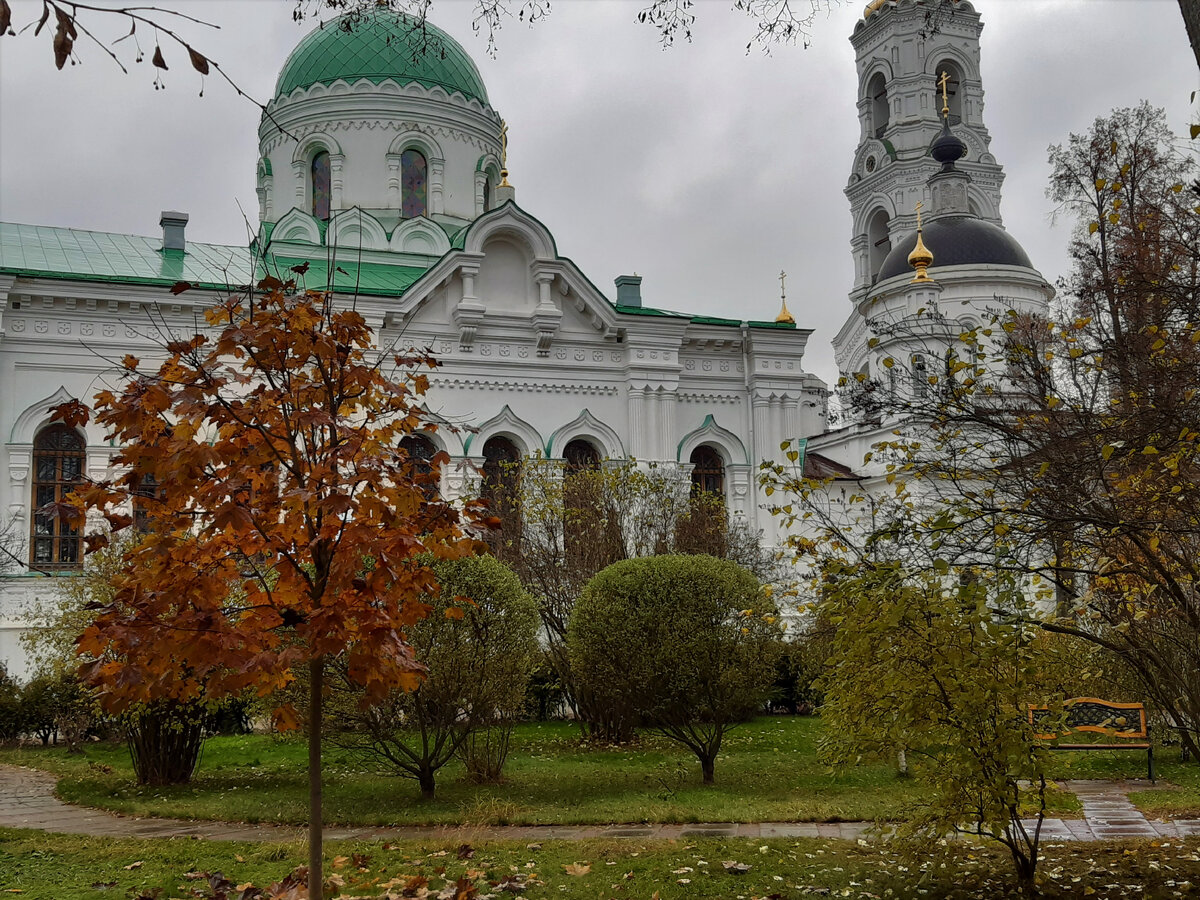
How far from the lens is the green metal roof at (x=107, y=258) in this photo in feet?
78.3

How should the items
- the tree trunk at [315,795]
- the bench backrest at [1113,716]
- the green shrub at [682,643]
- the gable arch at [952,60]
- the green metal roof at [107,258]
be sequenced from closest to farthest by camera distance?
the tree trunk at [315,795] < the green shrub at [682,643] < the bench backrest at [1113,716] < the green metal roof at [107,258] < the gable arch at [952,60]

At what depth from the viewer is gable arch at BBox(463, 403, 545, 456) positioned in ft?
84.0

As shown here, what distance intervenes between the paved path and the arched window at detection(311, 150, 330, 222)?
21.8 meters

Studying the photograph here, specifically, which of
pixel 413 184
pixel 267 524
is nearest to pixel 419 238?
pixel 413 184

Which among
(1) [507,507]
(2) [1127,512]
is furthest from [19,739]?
(2) [1127,512]

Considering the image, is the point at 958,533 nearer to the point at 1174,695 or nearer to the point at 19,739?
the point at 1174,695

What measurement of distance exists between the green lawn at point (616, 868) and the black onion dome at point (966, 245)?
2737 cm

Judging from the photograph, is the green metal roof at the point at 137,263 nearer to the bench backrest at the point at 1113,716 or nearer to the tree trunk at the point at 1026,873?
the bench backrest at the point at 1113,716

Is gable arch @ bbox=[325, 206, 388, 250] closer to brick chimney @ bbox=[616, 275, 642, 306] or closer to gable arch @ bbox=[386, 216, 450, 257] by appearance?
gable arch @ bbox=[386, 216, 450, 257]

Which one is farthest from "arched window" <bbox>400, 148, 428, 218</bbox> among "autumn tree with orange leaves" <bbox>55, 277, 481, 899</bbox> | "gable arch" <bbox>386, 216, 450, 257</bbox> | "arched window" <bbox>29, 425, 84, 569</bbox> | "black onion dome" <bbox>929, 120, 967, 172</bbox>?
"autumn tree with orange leaves" <bbox>55, 277, 481, 899</bbox>

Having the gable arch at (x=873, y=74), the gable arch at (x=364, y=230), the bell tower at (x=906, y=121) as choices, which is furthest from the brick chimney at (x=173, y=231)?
the gable arch at (x=873, y=74)

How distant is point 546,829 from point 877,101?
46758 mm

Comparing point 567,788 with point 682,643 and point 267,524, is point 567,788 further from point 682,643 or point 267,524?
point 267,524

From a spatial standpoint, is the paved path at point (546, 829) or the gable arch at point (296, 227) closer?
the paved path at point (546, 829)
